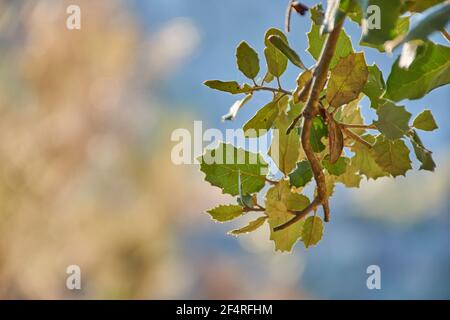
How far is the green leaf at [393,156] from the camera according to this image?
0.31m

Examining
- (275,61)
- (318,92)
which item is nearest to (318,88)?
(318,92)

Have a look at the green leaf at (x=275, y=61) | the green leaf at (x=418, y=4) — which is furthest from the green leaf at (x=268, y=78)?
the green leaf at (x=418, y=4)

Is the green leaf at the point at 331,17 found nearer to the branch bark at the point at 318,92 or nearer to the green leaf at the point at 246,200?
the branch bark at the point at 318,92

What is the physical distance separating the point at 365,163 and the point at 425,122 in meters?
0.04

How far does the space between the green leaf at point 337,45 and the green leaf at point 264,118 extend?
0.12 feet

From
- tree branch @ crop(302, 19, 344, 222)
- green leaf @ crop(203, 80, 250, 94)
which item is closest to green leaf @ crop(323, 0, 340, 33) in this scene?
tree branch @ crop(302, 19, 344, 222)

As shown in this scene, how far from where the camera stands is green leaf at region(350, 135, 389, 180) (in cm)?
34

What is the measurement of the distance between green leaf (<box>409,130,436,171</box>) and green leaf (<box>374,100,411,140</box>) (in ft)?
0.07
